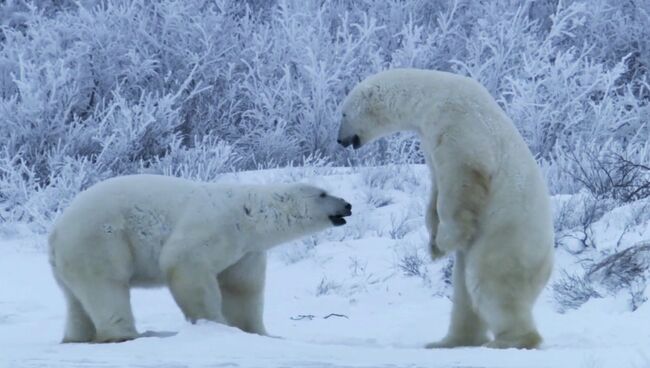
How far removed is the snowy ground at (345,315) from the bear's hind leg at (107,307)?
19cm

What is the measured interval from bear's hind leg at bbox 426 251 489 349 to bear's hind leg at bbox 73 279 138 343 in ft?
4.61

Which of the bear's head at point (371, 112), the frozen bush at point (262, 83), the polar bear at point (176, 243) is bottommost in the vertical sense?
the polar bear at point (176, 243)

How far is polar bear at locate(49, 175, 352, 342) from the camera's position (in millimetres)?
5590

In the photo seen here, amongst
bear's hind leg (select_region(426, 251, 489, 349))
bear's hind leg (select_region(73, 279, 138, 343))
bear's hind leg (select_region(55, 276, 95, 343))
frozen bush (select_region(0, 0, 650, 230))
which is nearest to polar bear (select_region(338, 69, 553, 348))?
bear's hind leg (select_region(426, 251, 489, 349))

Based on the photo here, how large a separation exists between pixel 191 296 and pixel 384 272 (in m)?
2.15

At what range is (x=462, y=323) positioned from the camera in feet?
18.6

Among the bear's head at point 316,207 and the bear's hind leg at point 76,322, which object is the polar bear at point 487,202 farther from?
the bear's hind leg at point 76,322

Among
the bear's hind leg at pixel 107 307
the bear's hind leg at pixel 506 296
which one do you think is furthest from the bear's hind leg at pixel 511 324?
the bear's hind leg at pixel 107 307

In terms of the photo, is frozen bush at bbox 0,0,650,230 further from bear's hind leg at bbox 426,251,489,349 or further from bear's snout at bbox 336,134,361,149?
bear's hind leg at bbox 426,251,489,349

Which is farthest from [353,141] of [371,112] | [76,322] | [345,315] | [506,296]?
[76,322]

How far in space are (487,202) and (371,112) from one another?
767 millimetres

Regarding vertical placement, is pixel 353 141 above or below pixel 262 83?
below

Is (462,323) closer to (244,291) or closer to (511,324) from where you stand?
(511,324)

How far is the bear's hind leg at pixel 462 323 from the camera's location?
18.5ft
